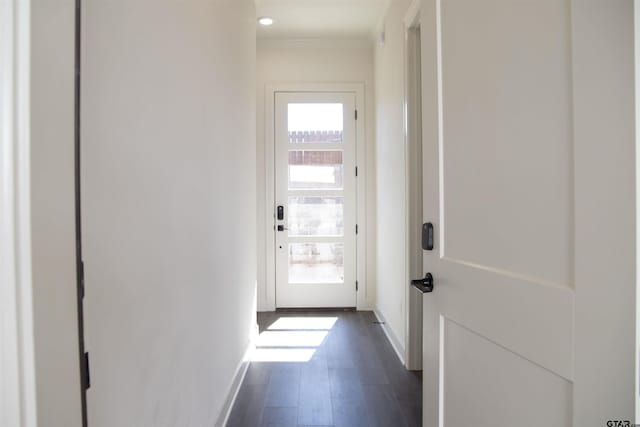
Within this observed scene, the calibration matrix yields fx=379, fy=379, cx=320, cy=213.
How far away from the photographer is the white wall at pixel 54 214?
19.7 inches

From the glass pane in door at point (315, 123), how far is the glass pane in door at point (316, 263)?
1129 millimetres

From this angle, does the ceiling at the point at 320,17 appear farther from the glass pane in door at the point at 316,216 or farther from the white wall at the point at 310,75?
the glass pane in door at the point at 316,216

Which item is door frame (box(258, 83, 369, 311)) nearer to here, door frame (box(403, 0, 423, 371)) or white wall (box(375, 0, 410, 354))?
white wall (box(375, 0, 410, 354))

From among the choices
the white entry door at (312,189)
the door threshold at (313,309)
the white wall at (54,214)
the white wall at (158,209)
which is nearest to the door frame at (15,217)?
the white wall at (54,214)

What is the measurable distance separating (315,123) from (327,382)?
2614 millimetres

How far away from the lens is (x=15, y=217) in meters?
0.48

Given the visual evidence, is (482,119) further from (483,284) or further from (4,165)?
(4,165)

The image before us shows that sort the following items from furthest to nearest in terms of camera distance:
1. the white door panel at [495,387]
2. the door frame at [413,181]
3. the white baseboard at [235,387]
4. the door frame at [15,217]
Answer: the door frame at [413,181] < the white baseboard at [235,387] < the white door panel at [495,387] < the door frame at [15,217]

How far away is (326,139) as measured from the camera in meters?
4.03

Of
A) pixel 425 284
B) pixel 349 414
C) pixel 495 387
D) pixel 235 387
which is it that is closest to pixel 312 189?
pixel 235 387

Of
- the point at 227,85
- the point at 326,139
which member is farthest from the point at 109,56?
the point at 326,139

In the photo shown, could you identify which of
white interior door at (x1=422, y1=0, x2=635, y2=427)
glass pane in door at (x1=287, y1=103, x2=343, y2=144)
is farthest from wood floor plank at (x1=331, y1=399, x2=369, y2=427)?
glass pane in door at (x1=287, y1=103, x2=343, y2=144)

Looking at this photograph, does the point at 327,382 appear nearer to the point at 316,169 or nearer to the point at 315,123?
the point at 316,169

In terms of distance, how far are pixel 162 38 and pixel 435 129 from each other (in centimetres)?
90
